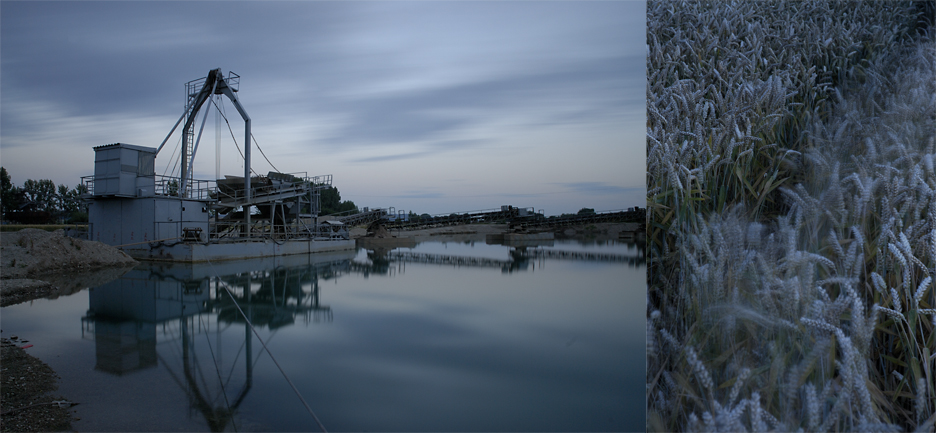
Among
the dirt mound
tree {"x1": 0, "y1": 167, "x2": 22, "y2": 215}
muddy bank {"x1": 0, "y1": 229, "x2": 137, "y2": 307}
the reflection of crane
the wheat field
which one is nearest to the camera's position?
the wheat field

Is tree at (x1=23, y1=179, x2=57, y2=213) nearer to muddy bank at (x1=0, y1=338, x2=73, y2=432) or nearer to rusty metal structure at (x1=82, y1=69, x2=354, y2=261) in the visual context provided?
rusty metal structure at (x1=82, y1=69, x2=354, y2=261)

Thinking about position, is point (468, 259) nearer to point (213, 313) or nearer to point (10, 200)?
point (213, 313)

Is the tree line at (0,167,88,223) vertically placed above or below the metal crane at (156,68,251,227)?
below

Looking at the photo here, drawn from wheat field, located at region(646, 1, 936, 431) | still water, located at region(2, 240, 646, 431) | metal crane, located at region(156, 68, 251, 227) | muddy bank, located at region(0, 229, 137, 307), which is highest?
metal crane, located at region(156, 68, 251, 227)

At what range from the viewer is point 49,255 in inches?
369

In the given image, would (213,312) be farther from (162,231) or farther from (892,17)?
(892,17)

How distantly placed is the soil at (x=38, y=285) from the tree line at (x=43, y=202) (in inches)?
23.9

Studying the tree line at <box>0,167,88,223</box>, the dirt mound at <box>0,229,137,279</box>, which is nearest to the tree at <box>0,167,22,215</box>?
the tree line at <box>0,167,88,223</box>

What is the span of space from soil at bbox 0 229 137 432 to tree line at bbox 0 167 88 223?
1.99 feet

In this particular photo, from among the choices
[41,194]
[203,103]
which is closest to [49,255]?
[41,194]

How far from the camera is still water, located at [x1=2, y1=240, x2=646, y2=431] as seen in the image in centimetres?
302

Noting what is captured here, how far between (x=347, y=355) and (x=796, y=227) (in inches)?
163

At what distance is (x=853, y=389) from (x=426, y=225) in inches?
711

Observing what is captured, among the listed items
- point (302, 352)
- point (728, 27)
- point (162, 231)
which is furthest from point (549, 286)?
point (162, 231)
